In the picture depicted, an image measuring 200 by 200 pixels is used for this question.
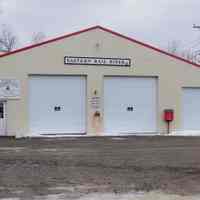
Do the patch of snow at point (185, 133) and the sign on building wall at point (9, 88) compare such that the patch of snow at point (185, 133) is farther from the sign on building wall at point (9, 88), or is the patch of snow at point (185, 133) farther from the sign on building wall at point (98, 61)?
the sign on building wall at point (9, 88)

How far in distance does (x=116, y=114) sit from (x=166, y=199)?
771 inches

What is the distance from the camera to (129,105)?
2994 centimetres

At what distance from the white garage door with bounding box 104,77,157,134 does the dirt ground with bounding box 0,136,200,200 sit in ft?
28.9

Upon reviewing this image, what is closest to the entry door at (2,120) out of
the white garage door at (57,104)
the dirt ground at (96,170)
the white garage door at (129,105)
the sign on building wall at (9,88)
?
the sign on building wall at (9,88)

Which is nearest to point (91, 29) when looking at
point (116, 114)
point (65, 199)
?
point (116, 114)

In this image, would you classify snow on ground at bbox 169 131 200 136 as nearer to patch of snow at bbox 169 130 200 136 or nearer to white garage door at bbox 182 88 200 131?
patch of snow at bbox 169 130 200 136

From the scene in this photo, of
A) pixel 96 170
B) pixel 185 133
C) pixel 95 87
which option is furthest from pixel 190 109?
pixel 96 170

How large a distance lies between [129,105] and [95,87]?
2325mm

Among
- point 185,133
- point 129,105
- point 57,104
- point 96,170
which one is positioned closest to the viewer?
point 96,170

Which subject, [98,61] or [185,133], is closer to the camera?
[98,61]

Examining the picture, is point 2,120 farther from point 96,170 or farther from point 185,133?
point 96,170

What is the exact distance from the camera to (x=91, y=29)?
29172mm

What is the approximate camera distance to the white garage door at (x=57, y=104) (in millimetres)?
28359

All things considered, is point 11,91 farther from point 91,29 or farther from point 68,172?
point 68,172
